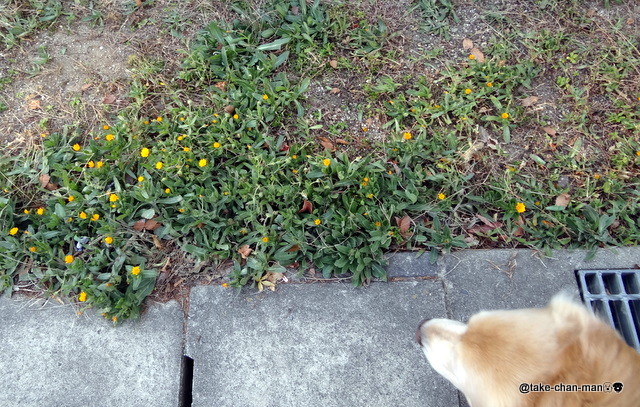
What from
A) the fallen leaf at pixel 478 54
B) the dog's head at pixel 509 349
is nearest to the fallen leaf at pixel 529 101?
the fallen leaf at pixel 478 54

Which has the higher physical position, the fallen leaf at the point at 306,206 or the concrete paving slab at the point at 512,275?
the fallen leaf at the point at 306,206

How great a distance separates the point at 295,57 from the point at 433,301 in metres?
1.82

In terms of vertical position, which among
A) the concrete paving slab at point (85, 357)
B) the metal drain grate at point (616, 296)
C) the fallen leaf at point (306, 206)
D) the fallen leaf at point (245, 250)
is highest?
the fallen leaf at point (306, 206)

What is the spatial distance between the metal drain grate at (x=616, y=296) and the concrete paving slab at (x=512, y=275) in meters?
0.04

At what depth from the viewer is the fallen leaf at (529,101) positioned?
9.95 ft

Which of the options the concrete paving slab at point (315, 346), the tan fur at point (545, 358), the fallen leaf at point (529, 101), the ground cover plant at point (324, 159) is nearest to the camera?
the tan fur at point (545, 358)

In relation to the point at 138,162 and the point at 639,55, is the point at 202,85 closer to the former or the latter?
the point at 138,162

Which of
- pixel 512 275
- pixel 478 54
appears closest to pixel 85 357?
pixel 512 275

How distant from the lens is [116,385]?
2344 millimetres

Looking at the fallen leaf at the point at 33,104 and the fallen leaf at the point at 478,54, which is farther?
the fallen leaf at the point at 478,54

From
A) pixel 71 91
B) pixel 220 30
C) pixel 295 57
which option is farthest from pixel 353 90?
pixel 71 91

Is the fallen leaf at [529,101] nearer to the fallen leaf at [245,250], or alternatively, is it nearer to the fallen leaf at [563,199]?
the fallen leaf at [563,199]

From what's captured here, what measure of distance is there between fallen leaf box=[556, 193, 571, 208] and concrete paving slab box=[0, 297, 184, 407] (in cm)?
219

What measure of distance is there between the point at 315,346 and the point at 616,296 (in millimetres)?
1583
